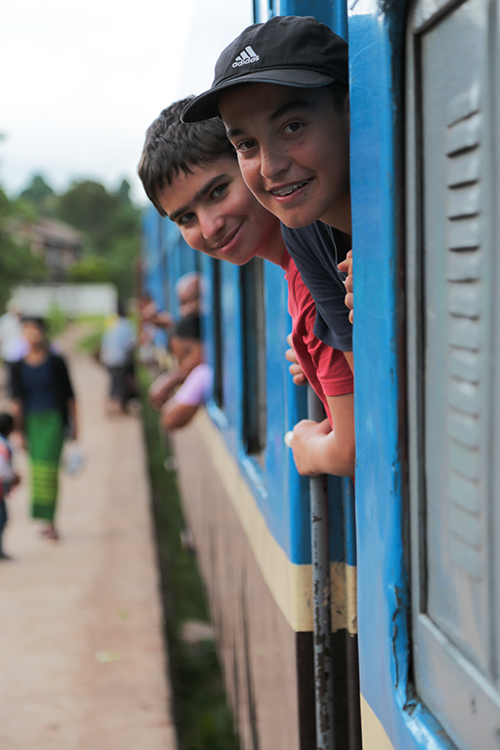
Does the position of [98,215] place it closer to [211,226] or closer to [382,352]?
[211,226]

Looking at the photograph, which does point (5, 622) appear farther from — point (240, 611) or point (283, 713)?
point (283, 713)

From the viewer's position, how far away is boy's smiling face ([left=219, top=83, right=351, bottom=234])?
1.07 meters

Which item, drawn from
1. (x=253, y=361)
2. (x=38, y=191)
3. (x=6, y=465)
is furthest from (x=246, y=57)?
(x=38, y=191)

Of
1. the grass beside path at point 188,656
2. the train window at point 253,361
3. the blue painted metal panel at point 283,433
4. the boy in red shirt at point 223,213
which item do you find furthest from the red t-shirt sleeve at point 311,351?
the grass beside path at point 188,656

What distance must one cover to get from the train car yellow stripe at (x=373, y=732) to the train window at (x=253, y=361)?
151 centimetres

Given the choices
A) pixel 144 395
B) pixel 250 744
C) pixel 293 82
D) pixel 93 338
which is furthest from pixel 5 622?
pixel 93 338

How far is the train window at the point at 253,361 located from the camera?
2.70 m

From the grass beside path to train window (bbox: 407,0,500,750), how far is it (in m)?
3.19

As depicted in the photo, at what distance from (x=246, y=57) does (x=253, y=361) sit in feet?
5.73

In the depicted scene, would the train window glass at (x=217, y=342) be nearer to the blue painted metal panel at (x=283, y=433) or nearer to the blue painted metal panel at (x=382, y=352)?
the blue painted metal panel at (x=283, y=433)

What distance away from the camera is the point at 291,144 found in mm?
1078

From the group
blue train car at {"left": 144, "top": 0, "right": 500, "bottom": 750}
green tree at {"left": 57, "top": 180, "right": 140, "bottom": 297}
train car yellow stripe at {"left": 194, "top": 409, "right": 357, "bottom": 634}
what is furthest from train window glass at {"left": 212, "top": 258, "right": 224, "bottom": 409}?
green tree at {"left": 57, "top": 180, "right": 140, "bottom": 297}

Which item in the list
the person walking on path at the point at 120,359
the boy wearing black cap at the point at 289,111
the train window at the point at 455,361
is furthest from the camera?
the person walking on path at the point at 120,359

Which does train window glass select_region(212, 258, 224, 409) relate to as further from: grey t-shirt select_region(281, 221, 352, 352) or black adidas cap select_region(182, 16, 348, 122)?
black adidas cap select_region(182, 16, 348, 122)
